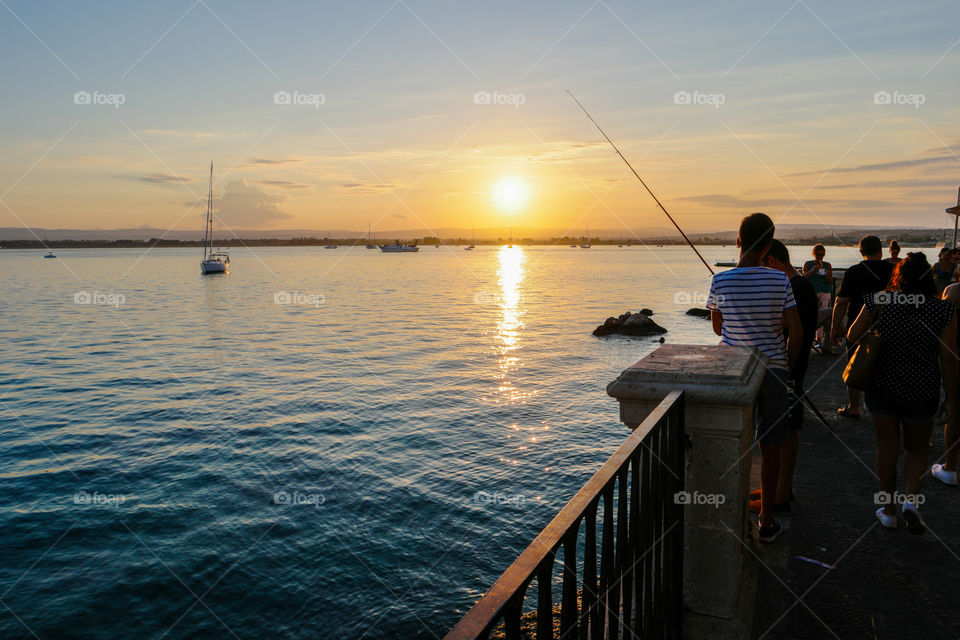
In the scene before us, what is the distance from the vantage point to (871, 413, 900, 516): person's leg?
500 centimetres

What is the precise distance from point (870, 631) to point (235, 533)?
994 centimetres

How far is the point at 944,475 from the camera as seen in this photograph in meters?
6.02

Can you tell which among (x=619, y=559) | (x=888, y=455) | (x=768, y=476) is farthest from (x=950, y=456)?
(x=619, y=559)

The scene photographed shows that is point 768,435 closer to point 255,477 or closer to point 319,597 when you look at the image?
point 319,597

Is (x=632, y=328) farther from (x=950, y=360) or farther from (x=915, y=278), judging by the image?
(x=915, y=278)

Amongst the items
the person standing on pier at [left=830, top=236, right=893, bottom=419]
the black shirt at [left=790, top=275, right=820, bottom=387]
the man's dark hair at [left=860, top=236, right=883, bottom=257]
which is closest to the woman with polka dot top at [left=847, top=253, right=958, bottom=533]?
the black shirt at [left=790, top=275, right=820, bottom=387]

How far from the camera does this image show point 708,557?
3434 millimetres

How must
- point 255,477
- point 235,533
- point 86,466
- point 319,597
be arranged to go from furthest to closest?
1. point 86,466
2. point 255,477
3. point 235,533
4. point 319,597

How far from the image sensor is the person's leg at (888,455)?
16.4ft

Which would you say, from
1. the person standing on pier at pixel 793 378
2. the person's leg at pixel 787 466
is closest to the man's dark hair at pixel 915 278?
the person standing on pier at pixel 793 378

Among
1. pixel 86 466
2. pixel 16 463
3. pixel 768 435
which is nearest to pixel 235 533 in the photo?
pixel 86 466

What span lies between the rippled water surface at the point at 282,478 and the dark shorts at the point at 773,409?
5.40 meters

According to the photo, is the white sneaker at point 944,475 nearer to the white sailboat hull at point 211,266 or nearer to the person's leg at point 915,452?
the person's leg at point 915,452

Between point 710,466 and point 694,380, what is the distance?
1.53ft
